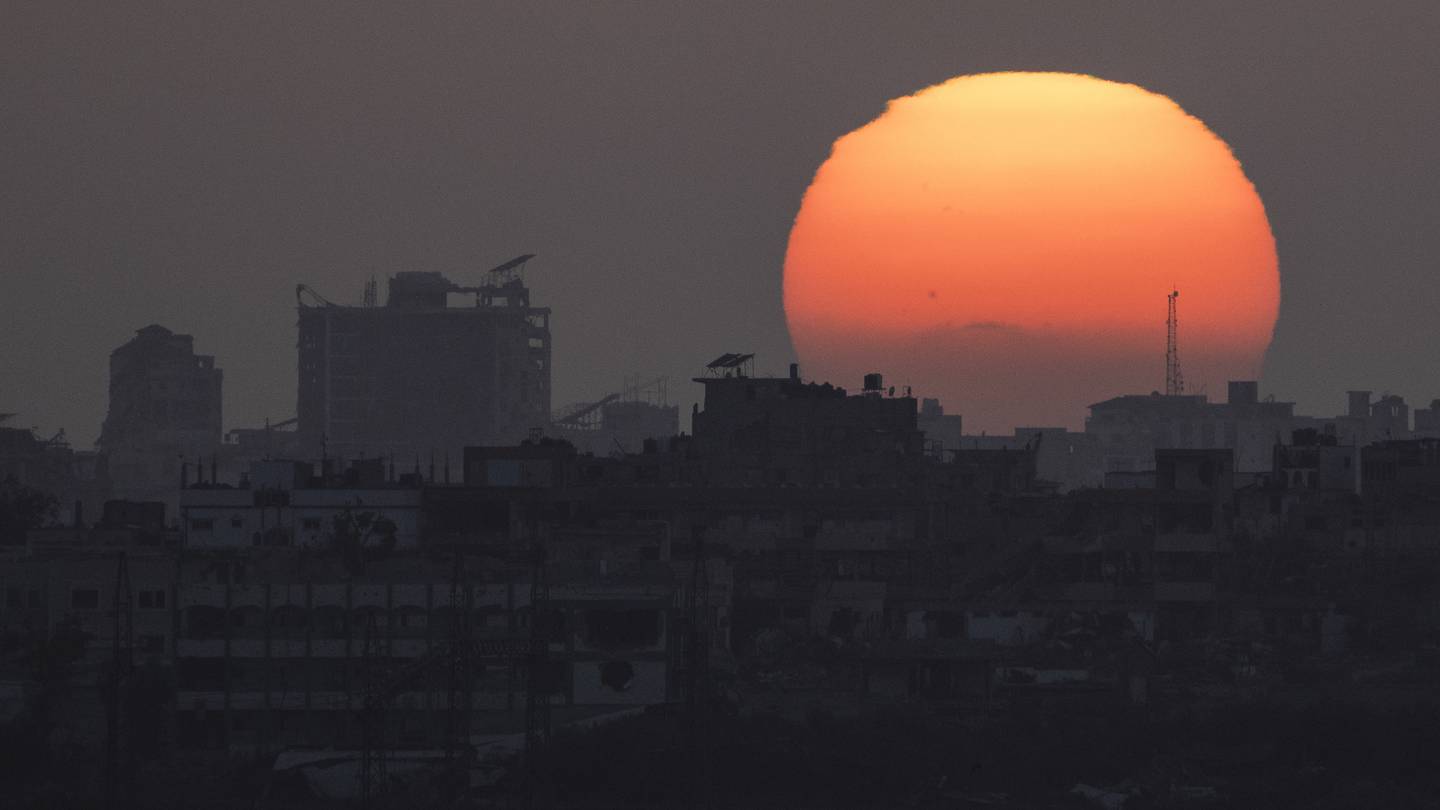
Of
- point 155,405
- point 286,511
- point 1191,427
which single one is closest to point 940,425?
point 1191,427

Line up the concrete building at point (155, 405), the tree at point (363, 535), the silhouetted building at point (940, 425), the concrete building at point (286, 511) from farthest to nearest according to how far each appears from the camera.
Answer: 1. the concrete building at point (155, 405)
2. the silhouetted building at point (940, 425)
3. the concrete building at point (286, 511)
4. the tree at point (363, 535)

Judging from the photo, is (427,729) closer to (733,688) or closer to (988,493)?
(733,688)

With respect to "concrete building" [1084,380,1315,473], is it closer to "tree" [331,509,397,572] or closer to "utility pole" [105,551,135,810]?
"tree" [331,509,397,572]

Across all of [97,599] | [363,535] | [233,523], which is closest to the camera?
[97,599]

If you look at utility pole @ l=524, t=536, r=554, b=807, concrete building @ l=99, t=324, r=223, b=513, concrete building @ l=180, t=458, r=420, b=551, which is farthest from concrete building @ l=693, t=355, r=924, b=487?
concrete building @ l=99, t=324, r=223, b=513

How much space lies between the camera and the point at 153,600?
216 feet

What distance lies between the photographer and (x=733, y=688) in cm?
6253

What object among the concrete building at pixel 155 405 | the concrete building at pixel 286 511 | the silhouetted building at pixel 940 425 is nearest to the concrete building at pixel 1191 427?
the silhouetted building at pixel 940 425

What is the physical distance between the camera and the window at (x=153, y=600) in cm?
6569

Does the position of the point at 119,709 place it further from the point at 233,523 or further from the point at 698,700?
the point at 233,523

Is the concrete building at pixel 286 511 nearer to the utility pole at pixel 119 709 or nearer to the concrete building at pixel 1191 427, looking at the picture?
the utility pole at pixel 119 709

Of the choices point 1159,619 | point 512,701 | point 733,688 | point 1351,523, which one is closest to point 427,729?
point 512,701

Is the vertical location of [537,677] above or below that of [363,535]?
below

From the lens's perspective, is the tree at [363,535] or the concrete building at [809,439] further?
the concrete building at [809,439]
